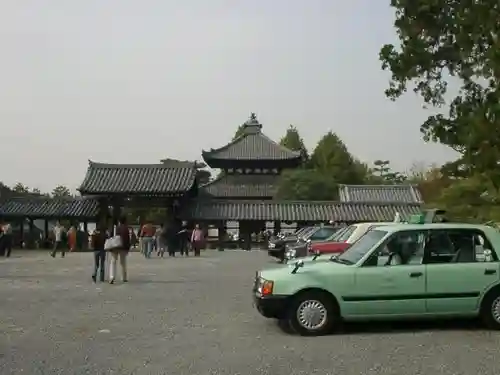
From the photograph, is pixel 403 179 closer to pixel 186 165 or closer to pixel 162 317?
pixel 186 165

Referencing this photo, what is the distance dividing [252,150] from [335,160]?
1733cm

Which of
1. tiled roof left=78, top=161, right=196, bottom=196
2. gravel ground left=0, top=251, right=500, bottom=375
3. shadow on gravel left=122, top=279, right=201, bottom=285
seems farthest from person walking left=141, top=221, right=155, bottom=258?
gravel ground left=0, top=251, right=500, bottom=375

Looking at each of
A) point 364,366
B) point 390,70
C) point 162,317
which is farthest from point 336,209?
point 364,366

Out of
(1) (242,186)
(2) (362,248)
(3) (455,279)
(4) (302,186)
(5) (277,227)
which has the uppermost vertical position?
(1) (242,186)

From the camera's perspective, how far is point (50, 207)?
4681 cm

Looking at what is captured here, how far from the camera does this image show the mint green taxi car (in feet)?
31.1

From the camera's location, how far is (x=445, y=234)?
32.6 ft

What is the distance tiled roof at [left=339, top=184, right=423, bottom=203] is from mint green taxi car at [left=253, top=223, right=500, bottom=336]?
148 feet

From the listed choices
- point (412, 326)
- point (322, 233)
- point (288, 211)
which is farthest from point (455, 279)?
point (288, 211)

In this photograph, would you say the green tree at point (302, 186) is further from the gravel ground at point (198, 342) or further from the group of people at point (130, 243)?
the gravel ground at point (198, 342)

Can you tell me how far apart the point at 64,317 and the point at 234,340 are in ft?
12.2

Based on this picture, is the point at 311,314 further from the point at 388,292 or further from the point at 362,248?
the point at 362,248

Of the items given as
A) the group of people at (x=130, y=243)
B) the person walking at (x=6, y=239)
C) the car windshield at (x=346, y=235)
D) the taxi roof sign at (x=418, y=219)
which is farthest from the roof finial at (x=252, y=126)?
the taxi roof sign at (x=418, y=219)

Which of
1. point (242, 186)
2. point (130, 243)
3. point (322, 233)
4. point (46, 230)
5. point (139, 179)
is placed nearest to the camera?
point (130, 243)
